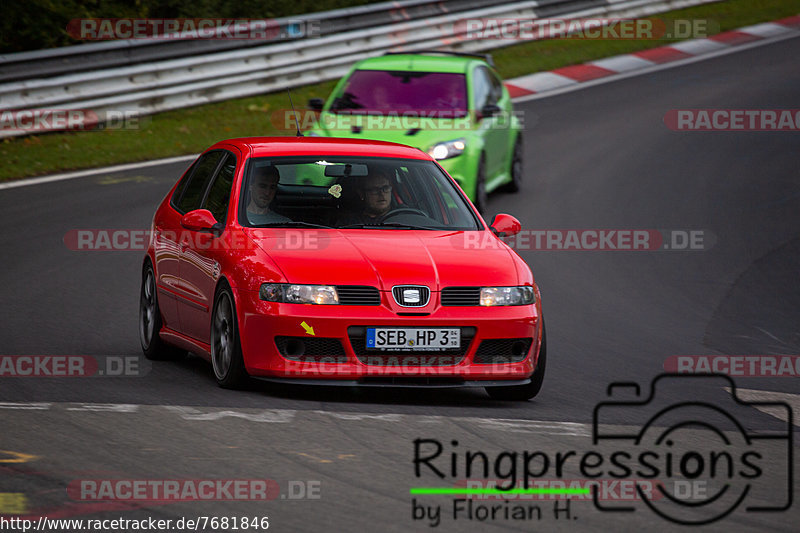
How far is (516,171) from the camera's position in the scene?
1686cm

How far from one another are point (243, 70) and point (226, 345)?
47.0ft

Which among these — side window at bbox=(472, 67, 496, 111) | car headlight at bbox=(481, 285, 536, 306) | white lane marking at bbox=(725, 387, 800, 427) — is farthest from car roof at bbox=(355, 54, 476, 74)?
car headlight at bbox=(481, 285, 536, 306)

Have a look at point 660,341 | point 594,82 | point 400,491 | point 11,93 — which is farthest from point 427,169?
point 594,82

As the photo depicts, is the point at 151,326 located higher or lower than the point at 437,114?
lower

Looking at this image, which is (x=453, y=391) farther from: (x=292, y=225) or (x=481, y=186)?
(x=481, y=186)

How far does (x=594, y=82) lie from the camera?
80.5ft

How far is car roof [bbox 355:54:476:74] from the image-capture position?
1573 centimetres

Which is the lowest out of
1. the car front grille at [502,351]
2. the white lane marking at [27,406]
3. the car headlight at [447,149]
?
the white lane marking at [27,406]

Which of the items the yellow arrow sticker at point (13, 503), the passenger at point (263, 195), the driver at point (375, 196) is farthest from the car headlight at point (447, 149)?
the yellow arrow sticker at point (13, 503)

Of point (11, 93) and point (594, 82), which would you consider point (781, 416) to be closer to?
point (11, 93)

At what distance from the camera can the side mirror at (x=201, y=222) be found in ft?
26.8

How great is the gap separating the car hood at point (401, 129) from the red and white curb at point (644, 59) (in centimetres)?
868

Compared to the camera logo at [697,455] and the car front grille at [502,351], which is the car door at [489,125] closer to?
the camera logo at [697,455]

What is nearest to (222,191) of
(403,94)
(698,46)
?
(403,94)
